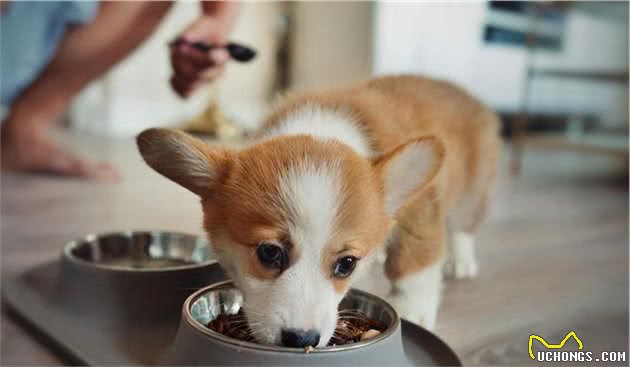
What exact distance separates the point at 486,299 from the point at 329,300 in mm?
539

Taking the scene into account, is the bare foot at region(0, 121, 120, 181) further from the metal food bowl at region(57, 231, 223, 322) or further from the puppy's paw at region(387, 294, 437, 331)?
the puppy's paw at region(387, 294, 437, 331)

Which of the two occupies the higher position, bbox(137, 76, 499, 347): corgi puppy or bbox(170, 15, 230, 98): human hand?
bbox(170, 15, 230, 98): human hand

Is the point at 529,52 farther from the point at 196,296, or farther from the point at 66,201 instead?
the point at 196,296

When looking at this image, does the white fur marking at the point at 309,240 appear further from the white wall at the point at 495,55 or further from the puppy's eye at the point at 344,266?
the white wall at the point at 495,55

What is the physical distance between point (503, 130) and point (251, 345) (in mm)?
1346

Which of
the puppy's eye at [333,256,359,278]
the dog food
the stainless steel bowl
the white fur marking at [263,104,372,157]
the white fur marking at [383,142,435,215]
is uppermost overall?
the white fur marking at [263,104,372,157]

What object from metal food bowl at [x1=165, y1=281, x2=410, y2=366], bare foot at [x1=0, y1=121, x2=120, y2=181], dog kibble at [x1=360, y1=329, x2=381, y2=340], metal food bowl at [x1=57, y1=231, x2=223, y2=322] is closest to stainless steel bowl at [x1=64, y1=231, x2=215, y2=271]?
metal food bowl at [x1=57, y1=231, x2=223, y2=322]

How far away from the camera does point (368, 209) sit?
0.92 m

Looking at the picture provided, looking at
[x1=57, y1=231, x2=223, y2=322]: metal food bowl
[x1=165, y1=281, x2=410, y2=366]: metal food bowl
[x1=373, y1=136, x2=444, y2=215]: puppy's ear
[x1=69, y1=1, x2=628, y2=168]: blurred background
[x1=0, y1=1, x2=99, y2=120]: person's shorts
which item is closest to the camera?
[x1=165, y1=281, x2=410, y2=366]: metal food bowl

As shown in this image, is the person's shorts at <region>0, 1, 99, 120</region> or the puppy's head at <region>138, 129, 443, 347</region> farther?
the person's shorts at <region>0, 1, 99, 120</region>

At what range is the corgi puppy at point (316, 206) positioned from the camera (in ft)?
2.76

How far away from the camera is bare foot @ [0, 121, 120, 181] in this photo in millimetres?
2389

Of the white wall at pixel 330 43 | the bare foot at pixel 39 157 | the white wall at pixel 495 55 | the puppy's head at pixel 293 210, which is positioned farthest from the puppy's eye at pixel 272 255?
the bare foot at pixel 39 157

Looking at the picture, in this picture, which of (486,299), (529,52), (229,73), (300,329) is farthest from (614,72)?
(300,329)
